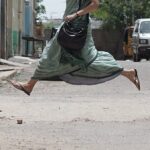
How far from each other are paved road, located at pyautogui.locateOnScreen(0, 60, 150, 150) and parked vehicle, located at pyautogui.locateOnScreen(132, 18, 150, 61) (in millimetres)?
14990

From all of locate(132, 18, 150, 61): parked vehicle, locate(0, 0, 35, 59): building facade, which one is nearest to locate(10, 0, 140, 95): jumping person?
locate(0, 0, 35, 59): building facade

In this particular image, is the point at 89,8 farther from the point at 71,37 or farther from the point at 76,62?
the point at 76,62

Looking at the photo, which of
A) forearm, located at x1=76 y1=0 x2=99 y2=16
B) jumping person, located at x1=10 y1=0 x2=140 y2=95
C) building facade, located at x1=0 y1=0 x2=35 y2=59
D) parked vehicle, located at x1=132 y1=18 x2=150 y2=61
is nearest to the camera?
forearm, located at x1=76 y1=0 x2=99 y2=16

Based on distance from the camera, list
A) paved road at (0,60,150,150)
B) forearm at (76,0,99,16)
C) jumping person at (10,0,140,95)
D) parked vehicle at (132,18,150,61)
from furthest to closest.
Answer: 1. parked vehicle at (132,18,150,61)
2. paved road at (0,60,150,150)
3. jumping person at (10,0,140,95)
4. forearm at (76,0,99,16)

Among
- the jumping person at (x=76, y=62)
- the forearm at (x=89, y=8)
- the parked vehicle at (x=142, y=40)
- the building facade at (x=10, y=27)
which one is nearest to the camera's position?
the forearm at (x=89, y=8)

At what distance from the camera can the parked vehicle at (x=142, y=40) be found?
30094mm

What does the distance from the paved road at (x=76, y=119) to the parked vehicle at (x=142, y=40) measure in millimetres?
14990

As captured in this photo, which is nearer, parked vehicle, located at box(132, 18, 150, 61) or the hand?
the hand

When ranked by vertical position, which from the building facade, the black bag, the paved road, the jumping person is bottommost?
the building facade

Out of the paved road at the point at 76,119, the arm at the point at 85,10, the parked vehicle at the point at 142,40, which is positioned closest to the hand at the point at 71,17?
Result: the arm at the point at 85,10

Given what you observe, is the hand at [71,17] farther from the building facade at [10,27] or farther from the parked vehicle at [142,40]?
the parked vehicle at [142,40]

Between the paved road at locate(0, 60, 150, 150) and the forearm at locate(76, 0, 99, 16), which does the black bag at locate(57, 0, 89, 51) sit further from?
the paved road at locate(0, 60, 150, 150)

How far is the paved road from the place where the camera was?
7.84 meters

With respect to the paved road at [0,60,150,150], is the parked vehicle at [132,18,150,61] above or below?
below
